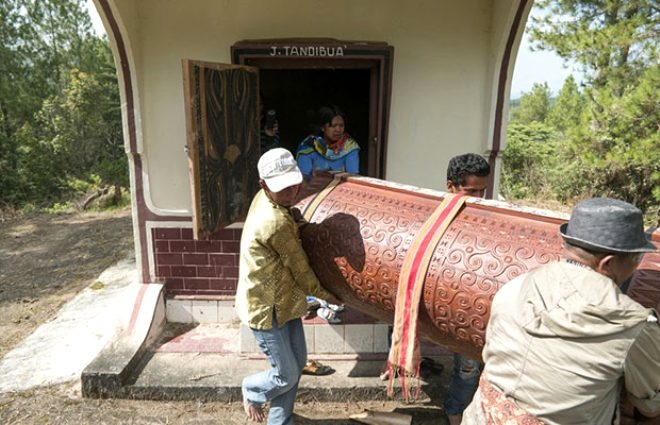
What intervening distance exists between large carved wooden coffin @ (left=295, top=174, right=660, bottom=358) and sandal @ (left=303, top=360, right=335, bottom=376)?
4.03 ft

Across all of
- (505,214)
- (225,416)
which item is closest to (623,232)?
(505,214)

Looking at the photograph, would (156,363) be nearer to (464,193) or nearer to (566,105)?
(464,193)

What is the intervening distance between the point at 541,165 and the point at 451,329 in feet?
41.0

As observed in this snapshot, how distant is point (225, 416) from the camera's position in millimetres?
2982

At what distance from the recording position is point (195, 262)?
3.81m

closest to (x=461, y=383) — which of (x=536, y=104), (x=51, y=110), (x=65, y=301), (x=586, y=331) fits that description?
(x=586, y=331)

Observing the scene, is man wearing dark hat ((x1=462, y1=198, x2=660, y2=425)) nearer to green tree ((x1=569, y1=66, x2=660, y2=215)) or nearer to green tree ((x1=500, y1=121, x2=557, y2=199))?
green tree ((x1=569, y1=66, x2=660, y2=215))

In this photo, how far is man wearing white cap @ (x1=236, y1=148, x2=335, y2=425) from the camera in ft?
6.93

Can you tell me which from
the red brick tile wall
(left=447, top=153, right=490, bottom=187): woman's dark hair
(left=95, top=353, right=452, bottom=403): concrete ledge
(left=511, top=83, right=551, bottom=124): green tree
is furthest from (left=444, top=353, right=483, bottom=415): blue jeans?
(left=511, top=83, right=551, bottom=124): green tree

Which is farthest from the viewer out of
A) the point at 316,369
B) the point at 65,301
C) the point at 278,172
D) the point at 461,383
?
the point at 65,301

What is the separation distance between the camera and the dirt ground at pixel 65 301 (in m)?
2.97

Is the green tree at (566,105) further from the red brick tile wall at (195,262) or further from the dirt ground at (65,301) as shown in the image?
the red brick tile wall at (195,262)

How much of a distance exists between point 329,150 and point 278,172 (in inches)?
48.3

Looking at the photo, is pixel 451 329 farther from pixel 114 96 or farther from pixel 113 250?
pixel 114 96
